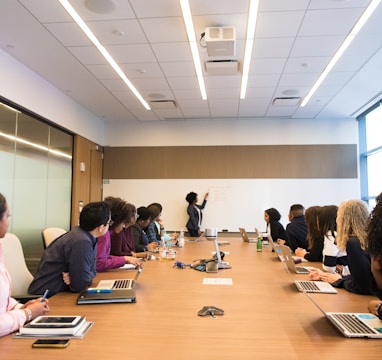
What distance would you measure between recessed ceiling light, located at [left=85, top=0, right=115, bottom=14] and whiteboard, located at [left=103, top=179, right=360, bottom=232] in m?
4.76

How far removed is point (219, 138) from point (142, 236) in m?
4.01

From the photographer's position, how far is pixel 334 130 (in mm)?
7574

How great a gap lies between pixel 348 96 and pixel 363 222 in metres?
4.34

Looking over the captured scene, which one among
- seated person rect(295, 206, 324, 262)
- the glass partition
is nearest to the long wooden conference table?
seated person rect(295, 206, 324, 262)

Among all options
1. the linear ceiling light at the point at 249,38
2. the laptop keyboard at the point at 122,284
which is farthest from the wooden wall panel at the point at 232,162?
the laptop keyboard at the point at 122,284

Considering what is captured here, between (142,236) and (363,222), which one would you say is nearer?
(363,222)

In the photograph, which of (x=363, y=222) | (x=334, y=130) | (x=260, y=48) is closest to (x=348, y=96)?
(x=334, y=130)

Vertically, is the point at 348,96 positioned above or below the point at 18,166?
above

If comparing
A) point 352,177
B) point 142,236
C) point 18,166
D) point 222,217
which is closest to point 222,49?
point 142,236

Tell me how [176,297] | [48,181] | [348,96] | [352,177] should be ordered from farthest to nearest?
[352,177]
[348,96]
[48,181]
[176,297]

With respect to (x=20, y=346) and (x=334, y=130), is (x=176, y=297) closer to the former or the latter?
(x=20, y=346)

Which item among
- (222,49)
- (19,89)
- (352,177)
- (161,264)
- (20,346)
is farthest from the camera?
(352,177)

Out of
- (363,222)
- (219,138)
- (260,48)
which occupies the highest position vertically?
(260,48)

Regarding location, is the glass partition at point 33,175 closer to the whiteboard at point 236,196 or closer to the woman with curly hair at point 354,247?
the whiteboard at point 236,196
